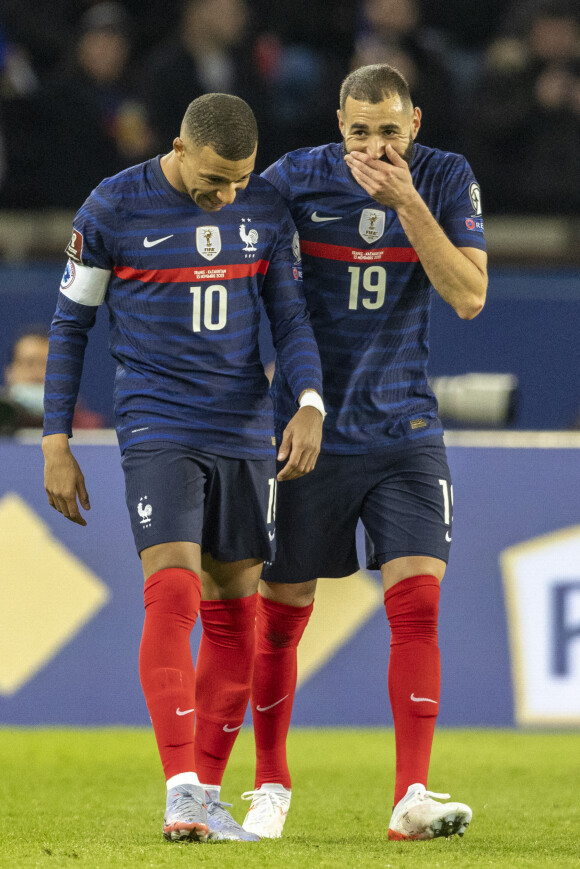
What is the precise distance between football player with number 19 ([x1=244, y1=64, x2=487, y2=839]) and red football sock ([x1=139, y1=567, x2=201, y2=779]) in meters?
0.53

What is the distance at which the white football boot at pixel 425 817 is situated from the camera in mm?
3109

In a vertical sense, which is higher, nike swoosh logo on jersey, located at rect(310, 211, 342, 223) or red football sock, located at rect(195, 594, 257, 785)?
nike swoosh logo on jersey, located at rect(310, 211, 342, 223)

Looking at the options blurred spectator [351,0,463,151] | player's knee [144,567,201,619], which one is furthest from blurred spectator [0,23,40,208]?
player's knee [144,567,201,619]

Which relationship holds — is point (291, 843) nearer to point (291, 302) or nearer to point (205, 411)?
point (205, 411)

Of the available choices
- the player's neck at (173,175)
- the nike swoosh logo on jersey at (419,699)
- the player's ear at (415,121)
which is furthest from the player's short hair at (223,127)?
the nike swoosh logo on jersey at (419,699)

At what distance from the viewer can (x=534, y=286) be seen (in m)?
7.30

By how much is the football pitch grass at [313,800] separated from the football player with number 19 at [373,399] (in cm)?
29

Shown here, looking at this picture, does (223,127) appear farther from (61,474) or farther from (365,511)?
(365,511)

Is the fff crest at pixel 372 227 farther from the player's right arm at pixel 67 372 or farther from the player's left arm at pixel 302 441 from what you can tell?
the player's right arm at pixel 67 372

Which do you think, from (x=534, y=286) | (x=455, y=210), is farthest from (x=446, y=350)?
(x=455, y=210)

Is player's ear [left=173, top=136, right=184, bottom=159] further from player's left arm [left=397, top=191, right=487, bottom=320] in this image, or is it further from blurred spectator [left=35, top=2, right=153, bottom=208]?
blurred spectator [left=35, top=2, right=153, bottom=208]

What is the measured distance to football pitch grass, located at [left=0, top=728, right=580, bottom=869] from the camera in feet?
9.27

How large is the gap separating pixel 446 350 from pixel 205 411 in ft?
14.1

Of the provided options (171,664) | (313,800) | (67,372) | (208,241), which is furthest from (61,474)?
(313,800)
